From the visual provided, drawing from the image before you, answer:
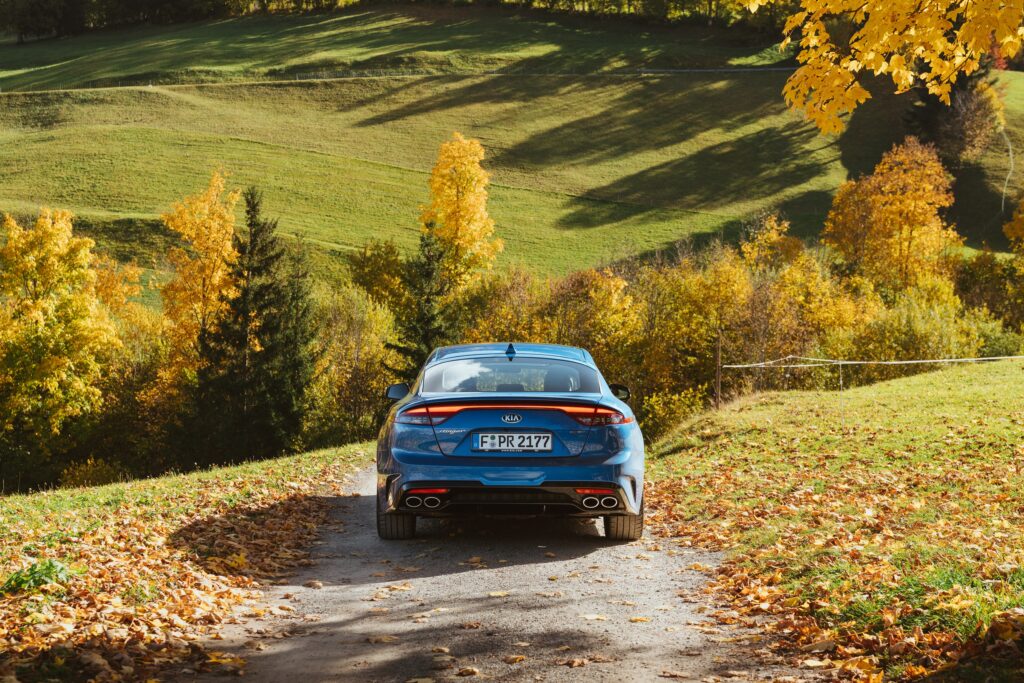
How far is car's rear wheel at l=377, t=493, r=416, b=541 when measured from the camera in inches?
383

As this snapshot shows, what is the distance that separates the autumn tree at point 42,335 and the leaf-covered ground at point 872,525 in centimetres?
3836

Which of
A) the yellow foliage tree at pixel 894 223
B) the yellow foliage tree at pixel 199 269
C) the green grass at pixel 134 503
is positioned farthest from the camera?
the yellow foliage tree at pixel 894 223

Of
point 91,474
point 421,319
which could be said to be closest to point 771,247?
point 421,319

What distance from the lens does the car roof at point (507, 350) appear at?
10.1m

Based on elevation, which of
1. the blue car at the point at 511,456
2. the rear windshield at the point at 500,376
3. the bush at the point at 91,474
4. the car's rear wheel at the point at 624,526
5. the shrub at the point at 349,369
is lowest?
the bush at the point at 91,474

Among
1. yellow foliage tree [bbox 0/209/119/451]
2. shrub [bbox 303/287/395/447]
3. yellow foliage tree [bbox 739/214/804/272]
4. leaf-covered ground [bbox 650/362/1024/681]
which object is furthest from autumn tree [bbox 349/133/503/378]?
leaf-covered ground [bbox 650/362/1024/681]

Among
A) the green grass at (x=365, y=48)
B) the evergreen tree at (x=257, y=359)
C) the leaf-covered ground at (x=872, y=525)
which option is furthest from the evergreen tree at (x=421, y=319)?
the green grass at (x=365, y=48)

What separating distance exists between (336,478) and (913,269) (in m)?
58.8

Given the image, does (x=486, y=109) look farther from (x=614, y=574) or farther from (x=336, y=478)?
(x=614, y=574)

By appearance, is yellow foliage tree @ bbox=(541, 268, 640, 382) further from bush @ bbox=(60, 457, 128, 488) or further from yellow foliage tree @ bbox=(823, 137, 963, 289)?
bush @ bbox=(60, 457, 128, 488)

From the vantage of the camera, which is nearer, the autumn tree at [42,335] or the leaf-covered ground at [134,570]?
the leaf-covered ground at [134,570]

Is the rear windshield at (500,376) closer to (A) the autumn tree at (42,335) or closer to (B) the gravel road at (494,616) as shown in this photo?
(B) the gravel road at (494,616)

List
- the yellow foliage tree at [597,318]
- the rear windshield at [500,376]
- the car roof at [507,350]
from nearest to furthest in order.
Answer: the rear windshield at [500,376], the car roof at [507,350], the yellow foliage tree at [597,318]

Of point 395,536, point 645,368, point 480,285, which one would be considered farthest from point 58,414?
point 395,536
